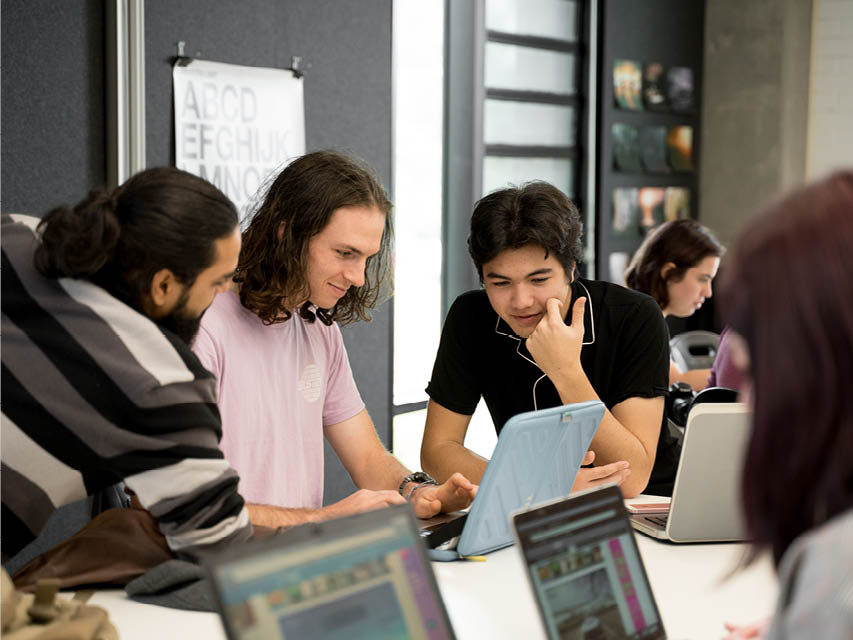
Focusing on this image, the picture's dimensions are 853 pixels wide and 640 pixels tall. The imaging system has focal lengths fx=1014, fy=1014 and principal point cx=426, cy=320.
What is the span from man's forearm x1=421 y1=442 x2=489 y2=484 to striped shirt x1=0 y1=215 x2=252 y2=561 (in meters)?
0.86

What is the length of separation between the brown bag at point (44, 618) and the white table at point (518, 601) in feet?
0.60

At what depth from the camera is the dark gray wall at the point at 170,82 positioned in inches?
115

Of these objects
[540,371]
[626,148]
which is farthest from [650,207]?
[540,371]

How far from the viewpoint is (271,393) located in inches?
82.8

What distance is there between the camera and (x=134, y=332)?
147cm

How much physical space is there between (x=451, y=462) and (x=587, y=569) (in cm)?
111

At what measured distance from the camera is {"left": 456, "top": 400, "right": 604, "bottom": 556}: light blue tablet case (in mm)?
1664

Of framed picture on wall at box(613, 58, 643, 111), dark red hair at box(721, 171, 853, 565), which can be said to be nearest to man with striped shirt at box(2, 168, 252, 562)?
dark red hair at box(721, 171, 853, 565)

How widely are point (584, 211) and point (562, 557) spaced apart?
453 cm

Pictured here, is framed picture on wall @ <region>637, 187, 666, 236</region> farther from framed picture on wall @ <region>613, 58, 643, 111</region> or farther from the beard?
the beard

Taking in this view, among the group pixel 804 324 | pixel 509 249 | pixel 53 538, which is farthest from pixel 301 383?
pixel 804 324

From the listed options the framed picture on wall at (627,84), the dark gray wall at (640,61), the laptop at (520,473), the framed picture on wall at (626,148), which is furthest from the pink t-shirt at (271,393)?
the framed picture on wall at (627,84)

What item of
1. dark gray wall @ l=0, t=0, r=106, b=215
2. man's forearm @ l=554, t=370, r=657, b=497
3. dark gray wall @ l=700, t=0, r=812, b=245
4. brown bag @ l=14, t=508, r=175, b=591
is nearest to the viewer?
brown bag @ l=14, t=508, r=175, b=591

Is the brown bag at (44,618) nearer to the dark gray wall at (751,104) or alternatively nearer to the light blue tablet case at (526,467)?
the light blue tablet case at (526,467)
